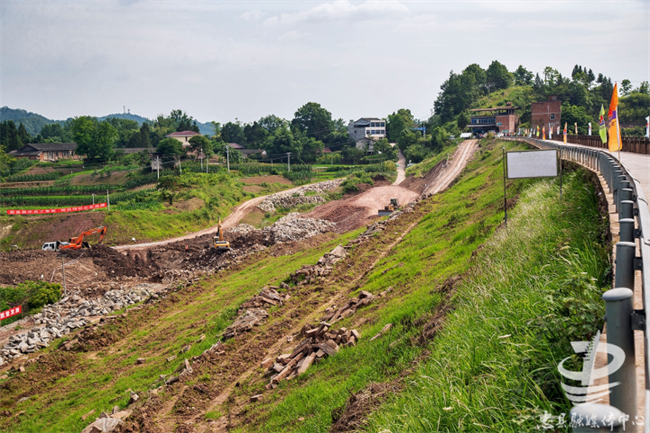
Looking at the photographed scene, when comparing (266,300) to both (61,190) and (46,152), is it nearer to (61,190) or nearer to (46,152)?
(61,190)

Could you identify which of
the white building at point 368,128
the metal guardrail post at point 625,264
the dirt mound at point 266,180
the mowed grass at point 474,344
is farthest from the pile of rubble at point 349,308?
the white building at point 368,128

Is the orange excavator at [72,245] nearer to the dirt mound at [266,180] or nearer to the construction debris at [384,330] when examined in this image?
the construction debris at [384,330]

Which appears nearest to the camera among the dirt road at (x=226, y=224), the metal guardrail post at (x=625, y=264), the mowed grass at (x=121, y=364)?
the metal guardrail post at (x=625, y=264)

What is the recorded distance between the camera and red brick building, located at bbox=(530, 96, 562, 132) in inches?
3888

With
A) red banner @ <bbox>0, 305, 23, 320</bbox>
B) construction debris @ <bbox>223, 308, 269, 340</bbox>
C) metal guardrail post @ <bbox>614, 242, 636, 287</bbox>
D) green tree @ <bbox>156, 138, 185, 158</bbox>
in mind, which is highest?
green tree @ <bbox>156, 138, 185, 158</bbox>

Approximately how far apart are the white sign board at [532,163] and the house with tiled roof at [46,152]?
117242mm

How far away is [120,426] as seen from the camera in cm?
1339

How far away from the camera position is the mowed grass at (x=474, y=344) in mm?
5477

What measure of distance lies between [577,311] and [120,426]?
508 inches

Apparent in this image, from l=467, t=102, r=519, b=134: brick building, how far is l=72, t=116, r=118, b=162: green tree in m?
84.6

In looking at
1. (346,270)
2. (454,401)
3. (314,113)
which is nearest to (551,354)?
(454,401)

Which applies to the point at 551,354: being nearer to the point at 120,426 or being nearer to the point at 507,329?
the point at 507,329

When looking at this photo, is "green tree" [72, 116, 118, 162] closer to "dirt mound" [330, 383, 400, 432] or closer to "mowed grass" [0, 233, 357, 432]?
"mowed grass" [0, 233, 357, 432]

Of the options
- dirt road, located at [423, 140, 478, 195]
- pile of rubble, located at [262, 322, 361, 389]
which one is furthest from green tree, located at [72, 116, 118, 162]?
pile of rubble, located at [262, 322, 361, 389]
